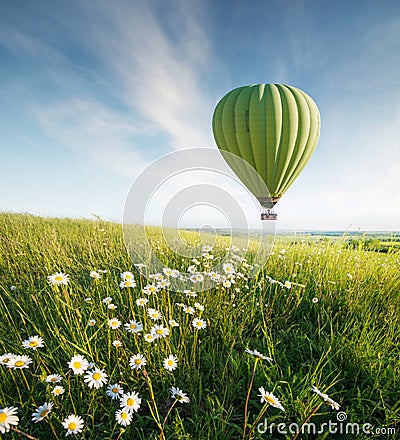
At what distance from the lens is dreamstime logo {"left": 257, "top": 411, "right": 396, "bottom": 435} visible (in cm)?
182

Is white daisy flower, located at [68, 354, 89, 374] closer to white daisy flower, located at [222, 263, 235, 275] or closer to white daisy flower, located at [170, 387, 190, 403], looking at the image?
white daisy flower, located at [170, 387, 190, 403]

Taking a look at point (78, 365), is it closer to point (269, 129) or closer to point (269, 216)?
point (269, 129)

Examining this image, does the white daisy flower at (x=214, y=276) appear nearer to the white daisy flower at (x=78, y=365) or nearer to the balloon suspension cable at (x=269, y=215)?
the white daisy flower at (x=78, y=365)

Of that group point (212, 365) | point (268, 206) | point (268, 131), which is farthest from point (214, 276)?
point (268, 206)

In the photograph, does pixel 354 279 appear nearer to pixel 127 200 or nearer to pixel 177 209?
pixel 177 209

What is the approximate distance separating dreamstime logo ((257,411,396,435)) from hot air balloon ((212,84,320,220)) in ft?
20.8

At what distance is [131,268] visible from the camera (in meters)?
4.07

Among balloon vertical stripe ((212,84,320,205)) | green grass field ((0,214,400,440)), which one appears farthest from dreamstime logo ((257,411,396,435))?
balloon vertical stripe ((212,84,320,205))

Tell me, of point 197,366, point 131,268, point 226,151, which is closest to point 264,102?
point 226,151

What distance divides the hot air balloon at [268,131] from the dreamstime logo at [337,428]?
250 inches

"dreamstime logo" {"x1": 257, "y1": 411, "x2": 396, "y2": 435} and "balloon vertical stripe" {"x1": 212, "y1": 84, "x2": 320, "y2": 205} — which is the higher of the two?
"balloon vertical stripe" {"x1": 212, "y1": 84, "x2": 320, "y2": 205}

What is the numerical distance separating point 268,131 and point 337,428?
6.52 metres

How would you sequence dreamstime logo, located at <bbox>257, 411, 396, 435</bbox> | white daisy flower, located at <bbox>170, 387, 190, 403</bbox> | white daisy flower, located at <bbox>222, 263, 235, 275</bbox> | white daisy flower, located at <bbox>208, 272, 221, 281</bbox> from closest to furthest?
white daisy flower, located at <bbox>170, 387, 190, 403</bbox> < dreamstime logo, located at <bbox>257, 411, 396, 435</bbox> < white daisy flower, located at <bbox>208, 272, 221, 281</bbox> < white daisy flower, located at <bbox>222, 263, 235, 275</bbox>

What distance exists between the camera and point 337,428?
1921 mm
